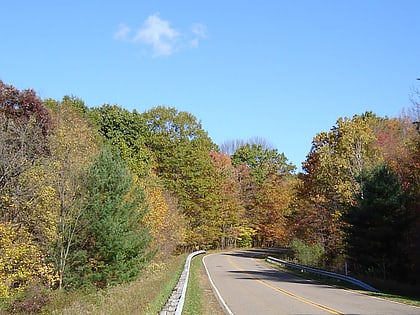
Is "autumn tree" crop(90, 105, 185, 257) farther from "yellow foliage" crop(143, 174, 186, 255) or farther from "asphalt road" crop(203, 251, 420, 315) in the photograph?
"asphalt road" crop(203, 251, 420, 315)

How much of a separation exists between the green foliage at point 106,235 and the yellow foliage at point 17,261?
424cm

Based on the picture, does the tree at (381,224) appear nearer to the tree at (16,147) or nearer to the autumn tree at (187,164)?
→ the tree at (16,147)

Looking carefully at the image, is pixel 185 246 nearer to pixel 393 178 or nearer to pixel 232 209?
pixel 232 209

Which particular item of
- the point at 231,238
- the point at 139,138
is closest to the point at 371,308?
the point at 139,138

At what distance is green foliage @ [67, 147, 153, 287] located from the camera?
28578mm

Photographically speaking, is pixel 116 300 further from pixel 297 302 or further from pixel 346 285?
pixel 346 285

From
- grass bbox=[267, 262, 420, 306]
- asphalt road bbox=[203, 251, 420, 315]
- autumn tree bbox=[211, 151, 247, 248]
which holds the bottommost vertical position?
asphalt road bbox=[203, 251, 420, 315]

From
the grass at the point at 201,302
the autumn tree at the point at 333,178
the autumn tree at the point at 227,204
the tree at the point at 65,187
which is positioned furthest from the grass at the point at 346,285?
the autumn tree at the point at 227,204

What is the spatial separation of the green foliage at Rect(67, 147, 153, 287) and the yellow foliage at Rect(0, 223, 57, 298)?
4.24 meters

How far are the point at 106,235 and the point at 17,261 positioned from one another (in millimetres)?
8652

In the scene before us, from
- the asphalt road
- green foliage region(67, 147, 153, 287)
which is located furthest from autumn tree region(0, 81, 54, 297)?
the asphalt road

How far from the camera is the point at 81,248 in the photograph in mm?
29094

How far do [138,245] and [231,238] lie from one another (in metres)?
51.8

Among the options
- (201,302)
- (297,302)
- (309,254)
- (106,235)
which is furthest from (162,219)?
(297,302)
